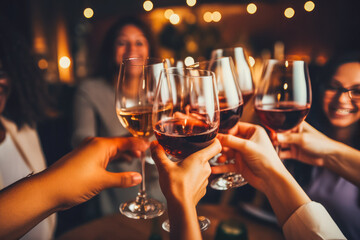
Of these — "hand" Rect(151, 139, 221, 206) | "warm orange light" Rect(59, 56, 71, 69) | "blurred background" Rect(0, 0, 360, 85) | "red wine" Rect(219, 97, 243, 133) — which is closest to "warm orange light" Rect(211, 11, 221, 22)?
"blurred background" Rect(0, 0, 360, 85)

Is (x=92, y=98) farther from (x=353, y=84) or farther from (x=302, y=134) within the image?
(x=353, y=84)

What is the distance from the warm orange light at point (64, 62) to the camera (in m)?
6.94

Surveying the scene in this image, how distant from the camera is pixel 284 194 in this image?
0.93m

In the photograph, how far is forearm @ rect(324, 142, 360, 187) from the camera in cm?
118

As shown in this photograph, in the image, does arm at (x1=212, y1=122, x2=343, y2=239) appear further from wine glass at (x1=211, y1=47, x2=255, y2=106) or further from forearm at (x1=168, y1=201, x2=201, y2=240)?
forearm at (x1=168, y1=201, x2=201, y2=240)

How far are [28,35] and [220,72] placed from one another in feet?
18.8

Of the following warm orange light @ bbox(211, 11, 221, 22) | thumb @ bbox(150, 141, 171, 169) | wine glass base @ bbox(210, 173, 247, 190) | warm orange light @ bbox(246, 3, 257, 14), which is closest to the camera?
thumb @ bbox(150, 141, 171, 169)

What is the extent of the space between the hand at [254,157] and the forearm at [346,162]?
0.38 metres

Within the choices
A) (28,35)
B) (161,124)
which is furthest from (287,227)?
(28,35)

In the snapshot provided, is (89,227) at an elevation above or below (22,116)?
below

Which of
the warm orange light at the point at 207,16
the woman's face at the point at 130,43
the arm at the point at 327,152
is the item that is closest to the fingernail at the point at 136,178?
the arm at the point at 327,152

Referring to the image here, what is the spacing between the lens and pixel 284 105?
102 cm

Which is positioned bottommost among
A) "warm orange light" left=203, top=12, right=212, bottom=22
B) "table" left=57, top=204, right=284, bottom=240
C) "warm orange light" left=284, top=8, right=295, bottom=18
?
"table" left=57, top=204, right=284, bottom=240

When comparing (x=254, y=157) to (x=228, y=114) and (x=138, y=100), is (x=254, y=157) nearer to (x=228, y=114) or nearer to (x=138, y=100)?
(x=228, y=114)
